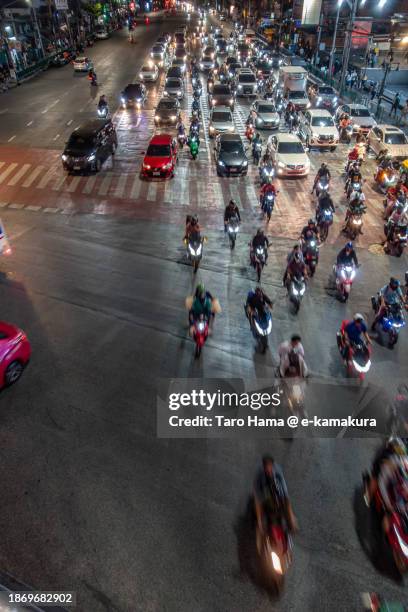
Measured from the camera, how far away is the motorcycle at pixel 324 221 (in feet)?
53.7

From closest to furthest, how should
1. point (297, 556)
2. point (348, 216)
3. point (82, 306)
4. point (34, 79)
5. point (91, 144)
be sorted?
point (297, 556)
point (82, 306)
point (348, 216)
point (91, 144)
point (34, 79)

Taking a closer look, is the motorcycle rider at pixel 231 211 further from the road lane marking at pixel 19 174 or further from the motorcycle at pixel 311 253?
the road lane marking at pixel 19 174

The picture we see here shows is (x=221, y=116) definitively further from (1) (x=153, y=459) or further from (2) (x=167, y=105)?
(1) (x=153, y=459)

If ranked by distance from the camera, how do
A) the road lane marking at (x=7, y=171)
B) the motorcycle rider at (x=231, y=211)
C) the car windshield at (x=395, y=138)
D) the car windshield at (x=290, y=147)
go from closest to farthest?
the motorcycle rider at (x=231, y=211), the road lane marking at (x=7, y=171), the car windshield at (x=290, y=147), the car windshield at (x=395, y=138)

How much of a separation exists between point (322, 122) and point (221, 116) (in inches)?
284

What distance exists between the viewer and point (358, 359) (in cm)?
939

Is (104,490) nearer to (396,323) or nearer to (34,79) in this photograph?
(396,323)

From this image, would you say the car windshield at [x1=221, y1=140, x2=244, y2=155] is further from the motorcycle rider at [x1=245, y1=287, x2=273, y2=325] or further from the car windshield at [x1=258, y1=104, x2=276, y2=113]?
the motorcycle rider at [x1=245, y1=287, x2=273, y2=325]

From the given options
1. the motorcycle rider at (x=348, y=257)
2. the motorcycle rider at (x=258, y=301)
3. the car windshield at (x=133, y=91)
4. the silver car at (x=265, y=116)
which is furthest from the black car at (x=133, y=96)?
the motorcycle rider at (x=258, y=301)

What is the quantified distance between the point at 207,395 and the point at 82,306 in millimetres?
5249

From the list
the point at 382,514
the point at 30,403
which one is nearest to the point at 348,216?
the point at 382,514

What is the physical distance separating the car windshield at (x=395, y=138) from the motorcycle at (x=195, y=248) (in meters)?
17.8

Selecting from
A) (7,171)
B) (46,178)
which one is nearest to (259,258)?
(46,178)

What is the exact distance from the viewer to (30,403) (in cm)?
873
